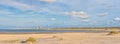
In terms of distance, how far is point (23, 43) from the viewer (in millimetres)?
24094

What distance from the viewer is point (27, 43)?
2383cm

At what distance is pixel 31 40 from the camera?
24656mm

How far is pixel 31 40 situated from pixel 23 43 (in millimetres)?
895

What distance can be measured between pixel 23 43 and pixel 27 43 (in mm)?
473

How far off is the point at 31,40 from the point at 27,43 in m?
0.89
